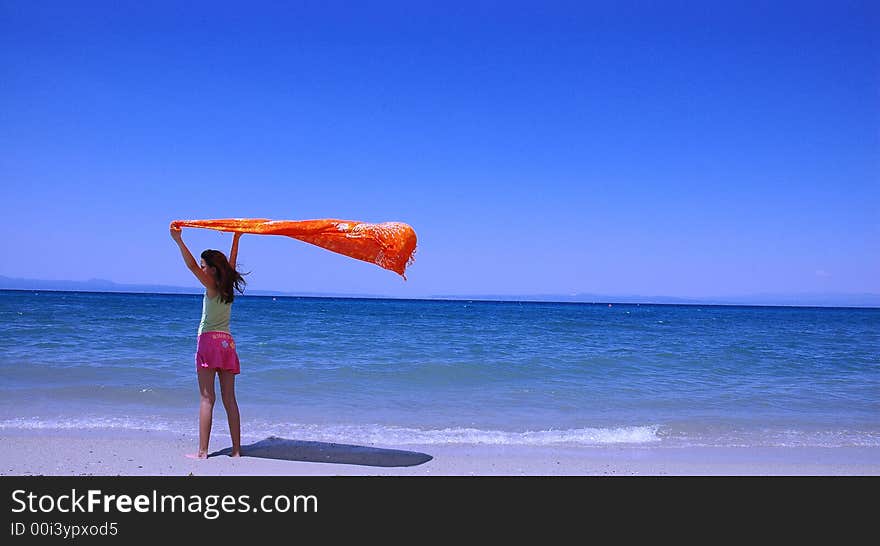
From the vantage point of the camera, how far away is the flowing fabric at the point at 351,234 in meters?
5.65

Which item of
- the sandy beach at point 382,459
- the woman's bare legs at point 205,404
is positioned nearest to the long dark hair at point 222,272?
the woman's bare legs at point 205,404

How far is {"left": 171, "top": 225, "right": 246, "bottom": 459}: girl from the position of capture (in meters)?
5.47

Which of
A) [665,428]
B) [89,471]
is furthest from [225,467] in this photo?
[665,428]

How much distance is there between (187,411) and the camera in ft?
26.8

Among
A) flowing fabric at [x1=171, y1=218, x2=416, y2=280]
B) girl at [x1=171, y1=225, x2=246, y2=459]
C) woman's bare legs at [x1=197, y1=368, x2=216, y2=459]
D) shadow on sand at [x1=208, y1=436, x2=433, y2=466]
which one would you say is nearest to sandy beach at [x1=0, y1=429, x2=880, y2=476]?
shadow on sand at [x1=208, y1=436, x2=433, y2=466]

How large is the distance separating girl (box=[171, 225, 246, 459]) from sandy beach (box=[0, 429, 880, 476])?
1.56ft

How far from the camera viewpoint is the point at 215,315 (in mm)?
5543

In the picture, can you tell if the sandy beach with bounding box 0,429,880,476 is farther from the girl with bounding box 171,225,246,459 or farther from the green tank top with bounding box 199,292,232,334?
the green tank top with bounding box 199,292,232,334

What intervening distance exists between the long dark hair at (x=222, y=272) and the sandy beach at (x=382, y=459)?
1.44 m

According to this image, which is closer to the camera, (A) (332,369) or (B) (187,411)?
(B) (187,411)

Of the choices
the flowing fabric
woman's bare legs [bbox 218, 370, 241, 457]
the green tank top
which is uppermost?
the flowing fabric

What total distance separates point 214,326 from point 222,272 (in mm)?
477

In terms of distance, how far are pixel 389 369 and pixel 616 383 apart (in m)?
4.22
